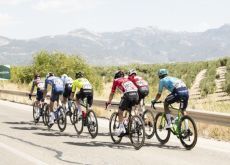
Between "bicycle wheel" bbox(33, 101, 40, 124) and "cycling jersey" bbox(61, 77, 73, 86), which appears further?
"bicycle wheel" bbox(33, 101, 40, 124)

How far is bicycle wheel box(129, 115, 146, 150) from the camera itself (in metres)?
11.0

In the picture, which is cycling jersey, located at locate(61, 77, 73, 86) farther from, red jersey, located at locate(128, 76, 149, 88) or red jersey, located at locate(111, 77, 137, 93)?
red jersey, located at locate(111, 77, 137, 93)

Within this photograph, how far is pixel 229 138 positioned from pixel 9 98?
2203 cm

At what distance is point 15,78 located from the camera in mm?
54969

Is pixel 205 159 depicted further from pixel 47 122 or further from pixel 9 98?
pixel 9 98

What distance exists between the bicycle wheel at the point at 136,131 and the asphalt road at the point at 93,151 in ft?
0.60

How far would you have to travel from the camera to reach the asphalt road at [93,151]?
950 cm

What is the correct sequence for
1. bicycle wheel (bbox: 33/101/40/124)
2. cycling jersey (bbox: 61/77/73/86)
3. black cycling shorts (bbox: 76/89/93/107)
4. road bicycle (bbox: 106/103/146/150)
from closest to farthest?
road bicycle (bbox: 106/103/146/150) → black cycling shorts (bbox: 76/89/93/107) → cycling jersey (bbox: 61/77/73/86) → bicycle wheel (bbox: 33/101/40/124)

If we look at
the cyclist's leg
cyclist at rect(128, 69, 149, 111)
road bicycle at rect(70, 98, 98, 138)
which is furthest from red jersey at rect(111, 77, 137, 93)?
cyclist at rect(128, 69, 149, 111)

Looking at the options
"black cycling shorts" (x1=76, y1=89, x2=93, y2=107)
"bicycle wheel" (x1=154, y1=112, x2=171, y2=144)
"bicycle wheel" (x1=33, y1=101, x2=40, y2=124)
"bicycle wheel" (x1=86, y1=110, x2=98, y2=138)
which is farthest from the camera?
"bicycle wheel" (x1=33, y1=101, x2=40, y2=124)

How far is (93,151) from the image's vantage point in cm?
1079

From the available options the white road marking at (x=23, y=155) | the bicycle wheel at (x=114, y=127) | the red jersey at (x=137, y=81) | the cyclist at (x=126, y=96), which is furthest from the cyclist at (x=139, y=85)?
the white road marking at (x=23, y=155)

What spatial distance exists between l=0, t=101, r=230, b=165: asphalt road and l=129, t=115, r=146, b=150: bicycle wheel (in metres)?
0.18

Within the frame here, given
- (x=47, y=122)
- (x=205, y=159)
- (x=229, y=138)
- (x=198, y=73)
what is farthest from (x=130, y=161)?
(x=198, y=73)
